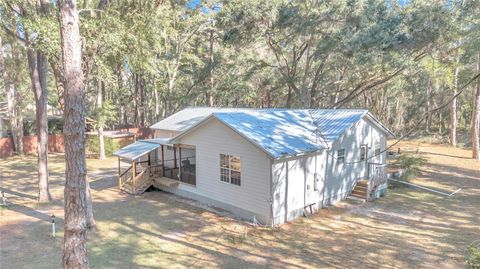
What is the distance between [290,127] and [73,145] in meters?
10.0

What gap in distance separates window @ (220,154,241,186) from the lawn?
4.92ft

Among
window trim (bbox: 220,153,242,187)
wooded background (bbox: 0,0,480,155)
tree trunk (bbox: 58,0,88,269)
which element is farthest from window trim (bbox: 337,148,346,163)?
tree trunk (bbox: 58,0,88,269)

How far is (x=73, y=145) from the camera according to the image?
6246 millimetres

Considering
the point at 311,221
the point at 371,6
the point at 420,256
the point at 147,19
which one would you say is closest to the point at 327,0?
the point at 371,6

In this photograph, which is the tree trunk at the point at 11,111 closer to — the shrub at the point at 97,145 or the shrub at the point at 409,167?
the shrub at the point at 97,145

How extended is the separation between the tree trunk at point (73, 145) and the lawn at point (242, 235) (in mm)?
3020

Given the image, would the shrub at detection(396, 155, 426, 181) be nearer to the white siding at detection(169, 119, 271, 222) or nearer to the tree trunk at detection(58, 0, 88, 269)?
the white siding at detection(169, 119, 271, 222)

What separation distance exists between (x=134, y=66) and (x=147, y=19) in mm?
2074

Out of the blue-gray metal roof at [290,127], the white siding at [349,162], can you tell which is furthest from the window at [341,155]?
the blue-gray metal roof at [290,127]

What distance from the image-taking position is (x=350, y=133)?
15.4 m

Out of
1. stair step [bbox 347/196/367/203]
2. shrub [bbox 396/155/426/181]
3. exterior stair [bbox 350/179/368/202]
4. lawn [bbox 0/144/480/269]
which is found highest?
shrub [bbox 396/155/426/181]

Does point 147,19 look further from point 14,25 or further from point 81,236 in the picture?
point 81,236

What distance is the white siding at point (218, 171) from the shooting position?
1206 cm

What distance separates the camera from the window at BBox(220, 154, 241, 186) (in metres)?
13.0
